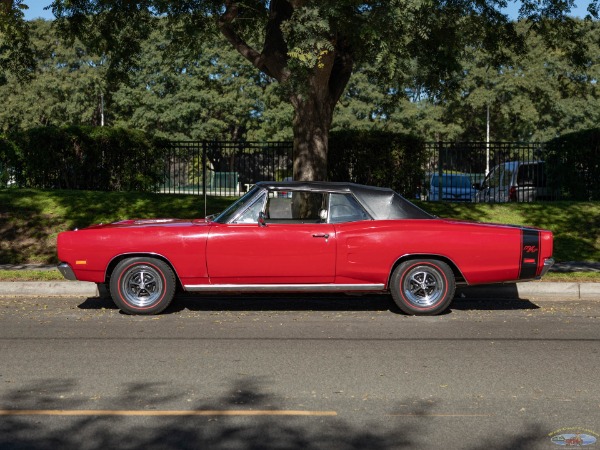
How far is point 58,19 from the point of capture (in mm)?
18469

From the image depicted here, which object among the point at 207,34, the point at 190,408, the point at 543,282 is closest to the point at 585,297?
the point at 543,282

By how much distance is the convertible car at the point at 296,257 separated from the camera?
9883 mm

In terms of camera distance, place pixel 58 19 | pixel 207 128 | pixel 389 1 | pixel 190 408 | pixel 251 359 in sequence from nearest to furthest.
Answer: pixel 190 408
pixel 251 359
pixel 389 1
pixel 58 19
pixel 207 128

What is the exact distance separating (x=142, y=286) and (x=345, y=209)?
2.55 m

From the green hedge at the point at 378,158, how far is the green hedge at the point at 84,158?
4.63 metres

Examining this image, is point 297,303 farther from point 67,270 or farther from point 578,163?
point 578,163

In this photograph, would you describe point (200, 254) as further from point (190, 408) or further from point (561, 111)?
point (561, 111)

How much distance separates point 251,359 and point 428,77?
481 inches

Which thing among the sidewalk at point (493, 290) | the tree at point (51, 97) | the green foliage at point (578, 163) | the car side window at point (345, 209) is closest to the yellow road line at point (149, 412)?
the car side window at point (345, 209)

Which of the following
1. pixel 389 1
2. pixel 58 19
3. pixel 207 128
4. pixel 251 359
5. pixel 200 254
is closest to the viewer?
pixel 251 359

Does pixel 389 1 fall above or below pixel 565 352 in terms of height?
above

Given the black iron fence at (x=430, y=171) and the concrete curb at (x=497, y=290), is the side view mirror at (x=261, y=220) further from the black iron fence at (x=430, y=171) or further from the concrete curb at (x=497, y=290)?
the black iron fence at (x=430, y=171)

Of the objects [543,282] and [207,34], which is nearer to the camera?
[543,282]

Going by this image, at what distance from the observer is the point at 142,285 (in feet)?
32.8
